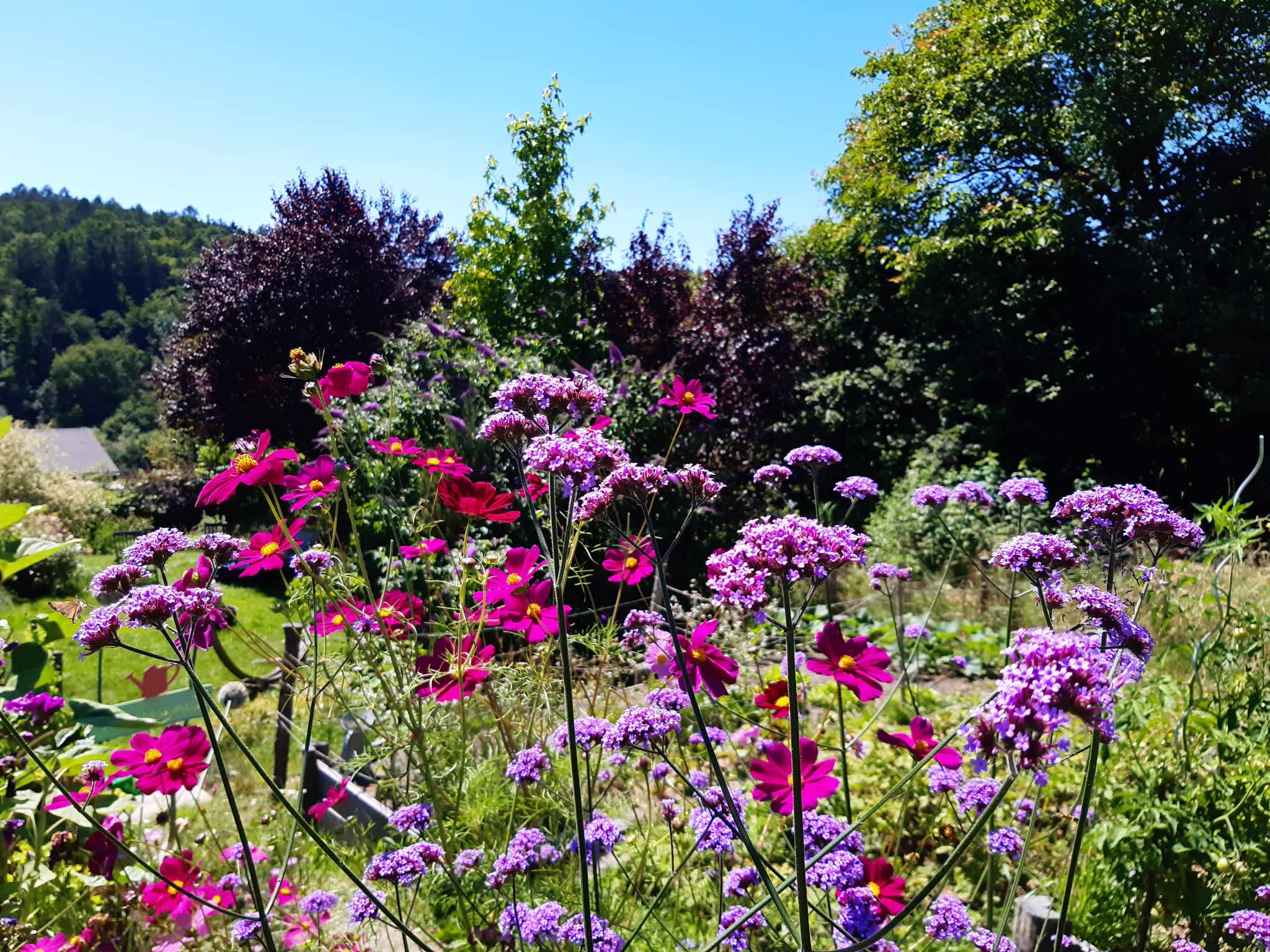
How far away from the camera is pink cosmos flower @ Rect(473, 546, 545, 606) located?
162 centimetres

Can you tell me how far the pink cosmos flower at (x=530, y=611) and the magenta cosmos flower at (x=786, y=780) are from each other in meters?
0.52

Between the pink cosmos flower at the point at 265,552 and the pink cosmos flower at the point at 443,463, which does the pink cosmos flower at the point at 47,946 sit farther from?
the pink cosmos flower at the point at 443,463

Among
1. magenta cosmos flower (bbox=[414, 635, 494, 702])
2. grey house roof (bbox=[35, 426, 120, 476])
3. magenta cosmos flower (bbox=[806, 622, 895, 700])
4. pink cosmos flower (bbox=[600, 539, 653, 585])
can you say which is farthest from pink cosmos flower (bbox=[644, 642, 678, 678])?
grey house roof (bbox=[35, 426, 120, 476])

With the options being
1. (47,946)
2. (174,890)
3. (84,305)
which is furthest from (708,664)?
Answer: (84,305)

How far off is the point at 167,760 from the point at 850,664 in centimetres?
129

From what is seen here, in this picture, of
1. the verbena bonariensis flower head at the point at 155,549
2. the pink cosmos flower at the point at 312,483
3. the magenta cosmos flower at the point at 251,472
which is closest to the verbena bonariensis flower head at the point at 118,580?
the verbena bonariensis flower head at the point at 155,549

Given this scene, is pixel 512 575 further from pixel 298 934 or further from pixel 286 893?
pixel 298 934

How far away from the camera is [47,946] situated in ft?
5.28

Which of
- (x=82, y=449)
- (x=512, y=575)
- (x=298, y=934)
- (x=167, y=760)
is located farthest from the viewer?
(x=82, y=449)

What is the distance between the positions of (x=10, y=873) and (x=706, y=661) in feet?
5.98

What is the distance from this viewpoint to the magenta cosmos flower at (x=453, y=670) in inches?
62.1

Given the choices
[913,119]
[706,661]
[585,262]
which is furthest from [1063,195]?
[706,661]

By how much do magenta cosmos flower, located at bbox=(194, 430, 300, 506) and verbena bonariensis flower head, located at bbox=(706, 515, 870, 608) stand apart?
0.99 m

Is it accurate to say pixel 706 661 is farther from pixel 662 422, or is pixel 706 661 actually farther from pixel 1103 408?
pixel 1103 408
